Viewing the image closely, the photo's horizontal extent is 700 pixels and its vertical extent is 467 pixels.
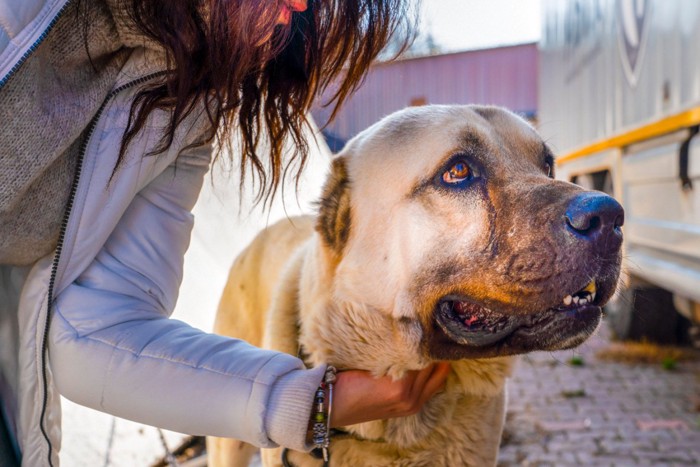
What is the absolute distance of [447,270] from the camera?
181 centimetres

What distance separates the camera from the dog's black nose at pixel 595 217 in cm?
155

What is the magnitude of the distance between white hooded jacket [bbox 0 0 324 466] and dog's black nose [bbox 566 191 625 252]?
718 millimetres

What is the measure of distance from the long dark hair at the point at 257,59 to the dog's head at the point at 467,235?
280 mm

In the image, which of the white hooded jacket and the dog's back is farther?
the dog's back

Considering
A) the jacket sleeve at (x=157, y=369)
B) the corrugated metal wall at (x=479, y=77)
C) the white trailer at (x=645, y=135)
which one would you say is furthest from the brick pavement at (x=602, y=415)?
the corrugated metal wall at (x=479, y=77)

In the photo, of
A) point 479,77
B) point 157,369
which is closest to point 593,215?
point 157,369

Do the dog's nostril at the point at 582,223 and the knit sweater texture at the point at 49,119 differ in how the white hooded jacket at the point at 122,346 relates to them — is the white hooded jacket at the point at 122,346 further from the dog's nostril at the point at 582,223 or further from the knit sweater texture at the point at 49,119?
the dog's nostril at the point at 582,223

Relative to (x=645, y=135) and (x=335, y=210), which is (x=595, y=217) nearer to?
(x=335, y=210)

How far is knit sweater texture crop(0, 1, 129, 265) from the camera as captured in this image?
4.50ft

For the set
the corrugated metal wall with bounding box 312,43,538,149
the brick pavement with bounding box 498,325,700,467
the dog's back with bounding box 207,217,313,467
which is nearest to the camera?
the dog's back with bounding box 207,217,313,467

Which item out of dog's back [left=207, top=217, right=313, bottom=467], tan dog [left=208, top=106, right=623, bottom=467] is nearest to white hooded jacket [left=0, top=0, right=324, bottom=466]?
tan dog [left=208, top=106, right=623, bottom=467]

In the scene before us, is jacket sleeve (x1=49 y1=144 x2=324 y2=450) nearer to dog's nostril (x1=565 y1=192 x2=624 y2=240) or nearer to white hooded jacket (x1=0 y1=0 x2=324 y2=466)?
white hooded jacket (x1=0 y1=0 x2=324 y2=466)

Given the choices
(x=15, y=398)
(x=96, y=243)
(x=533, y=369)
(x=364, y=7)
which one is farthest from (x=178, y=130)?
(x=533, y=369)

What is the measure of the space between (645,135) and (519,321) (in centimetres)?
285
